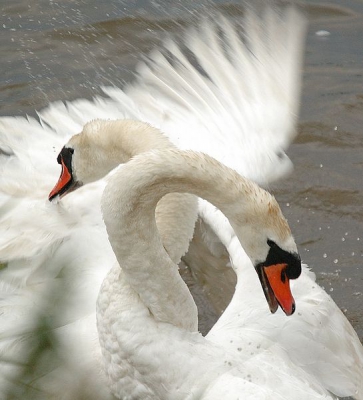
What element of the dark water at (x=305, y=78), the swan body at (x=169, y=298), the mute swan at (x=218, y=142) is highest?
the swan body at (x=169, y=298)

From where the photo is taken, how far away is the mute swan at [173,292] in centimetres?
319

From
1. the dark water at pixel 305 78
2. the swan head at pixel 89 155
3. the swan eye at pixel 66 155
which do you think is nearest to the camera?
the swan head at pixel 89 155

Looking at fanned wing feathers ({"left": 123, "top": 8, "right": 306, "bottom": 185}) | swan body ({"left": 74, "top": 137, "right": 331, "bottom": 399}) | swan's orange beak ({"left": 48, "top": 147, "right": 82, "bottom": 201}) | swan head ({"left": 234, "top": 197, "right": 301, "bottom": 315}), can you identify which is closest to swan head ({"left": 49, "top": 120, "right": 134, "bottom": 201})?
swan's orange beak ({"left": 48, "top": 147, "right": 82, "bottom": 201})

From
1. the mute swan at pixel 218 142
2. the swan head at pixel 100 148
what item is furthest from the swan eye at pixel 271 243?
the swan head at pixel 100 148

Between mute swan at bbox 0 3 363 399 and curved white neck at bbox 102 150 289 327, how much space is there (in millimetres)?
523

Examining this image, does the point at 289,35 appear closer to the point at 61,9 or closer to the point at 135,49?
the point at 135,49

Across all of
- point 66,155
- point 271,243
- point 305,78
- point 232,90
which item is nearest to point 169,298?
point 271,243

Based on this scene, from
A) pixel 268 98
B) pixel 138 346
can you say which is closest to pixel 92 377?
pixel 138 346

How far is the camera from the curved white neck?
318 cm

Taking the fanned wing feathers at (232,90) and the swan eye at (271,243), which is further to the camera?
the fanned wing feathers at (232,90)

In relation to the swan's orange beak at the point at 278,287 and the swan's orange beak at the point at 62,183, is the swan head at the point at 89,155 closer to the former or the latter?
the swan's orange beak at the point at 62,183

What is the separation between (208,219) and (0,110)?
282 cm

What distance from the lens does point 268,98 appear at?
5.29 meters

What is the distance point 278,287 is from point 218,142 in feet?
6.19
